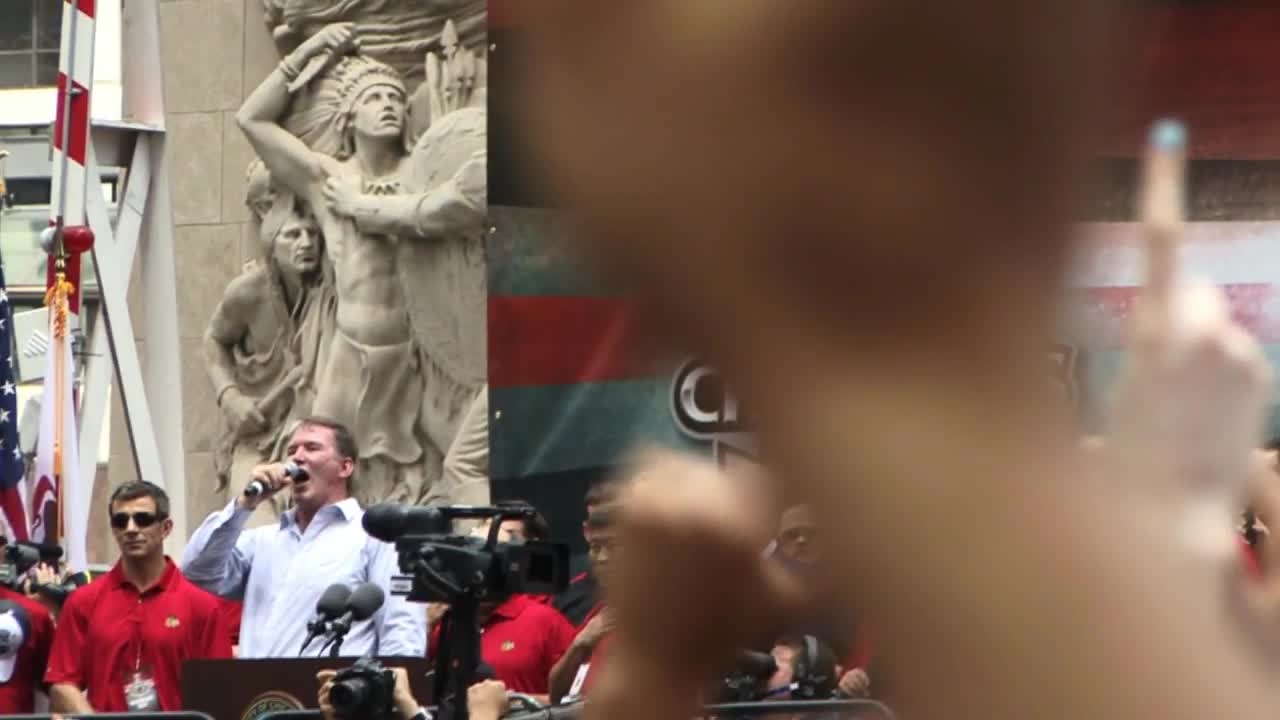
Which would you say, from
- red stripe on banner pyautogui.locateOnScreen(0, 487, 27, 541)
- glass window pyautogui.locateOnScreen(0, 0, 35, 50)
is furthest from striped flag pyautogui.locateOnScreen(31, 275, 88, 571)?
glass window pyautogui.locateOnScreen(0, 0, 35, 50)

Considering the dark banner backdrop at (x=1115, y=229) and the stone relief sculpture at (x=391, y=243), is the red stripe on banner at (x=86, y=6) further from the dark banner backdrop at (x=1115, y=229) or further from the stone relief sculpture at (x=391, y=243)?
the dark banner backdrop at (x=1115, y=229)

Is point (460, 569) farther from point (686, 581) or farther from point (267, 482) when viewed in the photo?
point (686, 581)

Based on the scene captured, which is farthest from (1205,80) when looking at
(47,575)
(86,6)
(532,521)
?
(86,6)

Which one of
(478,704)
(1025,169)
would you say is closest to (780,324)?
(1025,169)

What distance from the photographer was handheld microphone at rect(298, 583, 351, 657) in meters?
5.79

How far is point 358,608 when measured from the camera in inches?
226

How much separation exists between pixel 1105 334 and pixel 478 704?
3.74 m

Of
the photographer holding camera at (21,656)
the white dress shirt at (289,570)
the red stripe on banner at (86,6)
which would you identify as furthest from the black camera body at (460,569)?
the red stripe on banner at (86,6)

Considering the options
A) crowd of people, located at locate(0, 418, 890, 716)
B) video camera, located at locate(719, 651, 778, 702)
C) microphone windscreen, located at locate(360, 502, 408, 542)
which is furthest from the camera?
crowd of people, located at locate(0, 418, 890, 716)

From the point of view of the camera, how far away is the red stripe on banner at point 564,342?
3.15 feet

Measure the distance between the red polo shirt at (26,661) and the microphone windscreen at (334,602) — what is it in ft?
5.74

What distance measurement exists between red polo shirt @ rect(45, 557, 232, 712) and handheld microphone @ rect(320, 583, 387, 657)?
114cm

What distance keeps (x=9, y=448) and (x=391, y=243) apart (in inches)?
82.1

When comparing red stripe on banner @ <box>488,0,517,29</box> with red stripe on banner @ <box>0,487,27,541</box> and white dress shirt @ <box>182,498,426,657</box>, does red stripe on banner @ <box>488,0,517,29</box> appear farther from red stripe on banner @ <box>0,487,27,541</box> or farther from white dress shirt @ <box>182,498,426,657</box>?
red stripe on banner @ <box>0,487,27,541</box>
